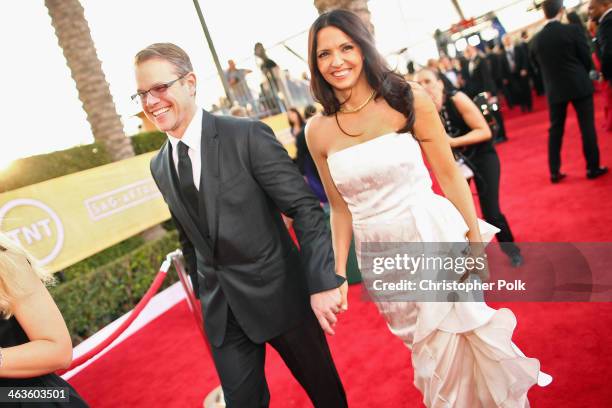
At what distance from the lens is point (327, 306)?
1.84 m

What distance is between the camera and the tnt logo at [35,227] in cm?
499

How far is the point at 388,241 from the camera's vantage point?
2.10 metres

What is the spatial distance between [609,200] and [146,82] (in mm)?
4709

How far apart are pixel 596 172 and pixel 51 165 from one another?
708 centimetres

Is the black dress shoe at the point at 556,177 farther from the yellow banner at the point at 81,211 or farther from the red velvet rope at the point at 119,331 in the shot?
the yellow banner at the point at 81,211

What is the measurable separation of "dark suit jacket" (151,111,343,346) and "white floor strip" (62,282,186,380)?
12.8ft

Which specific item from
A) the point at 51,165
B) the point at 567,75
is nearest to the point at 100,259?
the point at 51,165

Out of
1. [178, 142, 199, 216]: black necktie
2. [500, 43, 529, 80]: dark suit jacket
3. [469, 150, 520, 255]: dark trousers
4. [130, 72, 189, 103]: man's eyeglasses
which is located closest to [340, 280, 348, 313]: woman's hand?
[178, 142, 199, 216]: black necktie

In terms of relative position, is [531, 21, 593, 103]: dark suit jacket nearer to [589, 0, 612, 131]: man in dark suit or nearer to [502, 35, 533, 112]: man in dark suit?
[589, 0, 612, 131]: man in dark suit

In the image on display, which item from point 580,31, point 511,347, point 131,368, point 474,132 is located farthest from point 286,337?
point 580,31

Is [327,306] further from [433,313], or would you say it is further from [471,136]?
[471,136]

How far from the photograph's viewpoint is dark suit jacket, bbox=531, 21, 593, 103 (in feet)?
17.6

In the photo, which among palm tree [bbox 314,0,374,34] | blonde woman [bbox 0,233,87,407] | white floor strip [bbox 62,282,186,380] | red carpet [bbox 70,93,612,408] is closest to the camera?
blonde woman [bbox 0,233,87,407]

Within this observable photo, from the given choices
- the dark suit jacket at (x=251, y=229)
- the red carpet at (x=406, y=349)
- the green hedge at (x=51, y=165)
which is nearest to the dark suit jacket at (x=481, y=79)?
the red carpet at (x=406, y=349)
